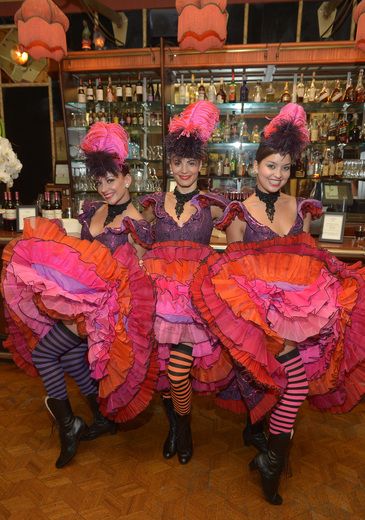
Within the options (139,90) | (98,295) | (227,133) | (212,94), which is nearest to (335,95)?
(227,133)

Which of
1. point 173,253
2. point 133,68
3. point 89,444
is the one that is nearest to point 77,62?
point 133,68

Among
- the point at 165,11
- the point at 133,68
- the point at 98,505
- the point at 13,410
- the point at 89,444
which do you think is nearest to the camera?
the point at 98,505

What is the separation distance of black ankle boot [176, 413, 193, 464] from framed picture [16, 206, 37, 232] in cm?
187

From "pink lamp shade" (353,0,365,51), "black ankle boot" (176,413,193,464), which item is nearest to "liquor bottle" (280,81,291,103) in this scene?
"pink lamp shade" (353,0,365,51)

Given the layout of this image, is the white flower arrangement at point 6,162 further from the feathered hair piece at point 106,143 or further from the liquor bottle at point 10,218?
the feathered hair piece at point 106,143

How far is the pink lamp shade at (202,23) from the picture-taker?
2.46 m

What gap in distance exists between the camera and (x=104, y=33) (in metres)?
5.11

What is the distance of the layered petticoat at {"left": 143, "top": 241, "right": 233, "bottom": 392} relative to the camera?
1.67 m

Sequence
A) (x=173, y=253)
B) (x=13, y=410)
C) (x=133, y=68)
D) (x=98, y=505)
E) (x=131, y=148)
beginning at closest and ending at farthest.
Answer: (x=98, y=505) → (x=173, y=253) → (x=13, y=410) → (x=133, y=68) → (x=131, y=148)

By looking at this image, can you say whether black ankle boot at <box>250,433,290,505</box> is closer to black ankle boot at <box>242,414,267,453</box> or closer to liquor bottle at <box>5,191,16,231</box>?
black ankle boot at <box>242,414,267,453</box>

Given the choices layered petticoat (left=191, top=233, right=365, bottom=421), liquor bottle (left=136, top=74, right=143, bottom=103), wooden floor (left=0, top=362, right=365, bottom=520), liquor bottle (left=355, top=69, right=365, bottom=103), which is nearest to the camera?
layered petticoat (left=191, top=233, right=365, bottom=421)

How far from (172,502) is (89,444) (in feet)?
1.97

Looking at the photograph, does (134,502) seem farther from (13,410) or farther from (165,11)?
(165,11)

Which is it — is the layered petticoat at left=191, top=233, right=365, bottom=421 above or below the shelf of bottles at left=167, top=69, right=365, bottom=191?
below
